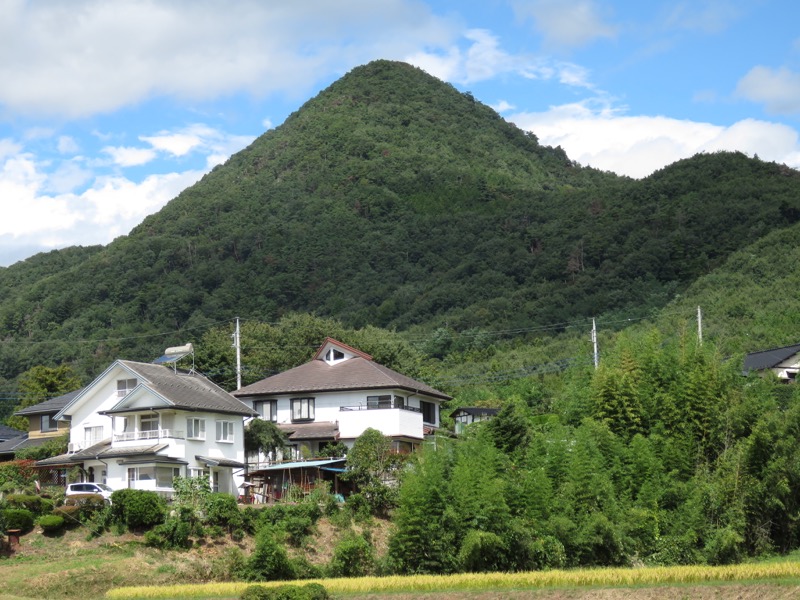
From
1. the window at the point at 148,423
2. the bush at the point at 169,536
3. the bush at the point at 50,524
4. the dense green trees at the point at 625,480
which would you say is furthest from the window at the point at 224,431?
the bush at the point at 50,524

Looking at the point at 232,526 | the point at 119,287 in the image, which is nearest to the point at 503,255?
the point at 119,287

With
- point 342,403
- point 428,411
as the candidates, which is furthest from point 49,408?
point 428,411

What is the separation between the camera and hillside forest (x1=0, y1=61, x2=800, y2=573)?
37906mm

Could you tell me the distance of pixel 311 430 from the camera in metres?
50.6

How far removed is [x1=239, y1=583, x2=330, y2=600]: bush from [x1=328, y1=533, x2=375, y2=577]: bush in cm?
656

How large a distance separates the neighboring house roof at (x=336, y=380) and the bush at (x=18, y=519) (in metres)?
16.8

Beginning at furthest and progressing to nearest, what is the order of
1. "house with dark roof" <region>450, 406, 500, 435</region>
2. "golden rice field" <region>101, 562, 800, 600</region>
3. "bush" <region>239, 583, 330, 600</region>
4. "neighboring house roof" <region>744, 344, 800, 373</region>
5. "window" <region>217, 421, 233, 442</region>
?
1. "house with dark roof" <region>450, 406, 500, 435</region>
2. "neighboring house roof" <region>744, 344, 800, 373</region>
3. "window" <region>217, 421, 233, 442</region>
4. "golden rice field" <region>101, 562, 800, 600</region>
5. "bush" <region>239, 583, 330, 600</region>

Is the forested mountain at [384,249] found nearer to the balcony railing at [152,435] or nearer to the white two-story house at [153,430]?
the white two-story house at [153,430]

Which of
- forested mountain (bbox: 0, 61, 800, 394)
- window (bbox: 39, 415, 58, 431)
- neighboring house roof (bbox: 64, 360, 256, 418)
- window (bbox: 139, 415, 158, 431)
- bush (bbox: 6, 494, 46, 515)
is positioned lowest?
bush (bbox: 6, 494, 46, 515)

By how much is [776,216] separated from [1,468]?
73135 mm

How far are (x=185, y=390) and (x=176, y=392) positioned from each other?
928 millimetres

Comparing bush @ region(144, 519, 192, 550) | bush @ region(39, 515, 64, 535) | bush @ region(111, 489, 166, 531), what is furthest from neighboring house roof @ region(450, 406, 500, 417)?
bush @ region(39, 515, 64, 535)

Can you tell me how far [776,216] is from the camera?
9525 cm

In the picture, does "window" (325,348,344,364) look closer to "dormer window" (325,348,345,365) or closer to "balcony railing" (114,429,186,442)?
"dormer window" (325,348,345,365)
